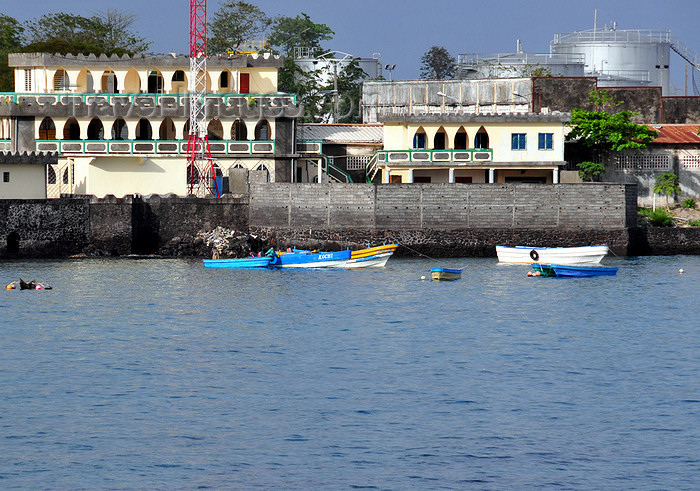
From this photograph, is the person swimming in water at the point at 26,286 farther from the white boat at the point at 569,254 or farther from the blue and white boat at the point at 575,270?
the white boat at the point at 569,254

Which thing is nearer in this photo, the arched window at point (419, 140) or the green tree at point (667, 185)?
the green tree at point (667, 185)

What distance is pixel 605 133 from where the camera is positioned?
68000 mm

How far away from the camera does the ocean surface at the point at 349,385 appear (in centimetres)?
2125

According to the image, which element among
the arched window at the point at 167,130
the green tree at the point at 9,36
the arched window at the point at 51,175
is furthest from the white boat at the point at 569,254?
the green tree at the point at 9,36

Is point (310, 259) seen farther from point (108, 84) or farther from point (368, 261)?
point (108, 84)

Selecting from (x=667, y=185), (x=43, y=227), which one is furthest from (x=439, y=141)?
(x=43, y=227)

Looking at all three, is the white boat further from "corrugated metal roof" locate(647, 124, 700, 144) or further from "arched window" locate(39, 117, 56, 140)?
"arched window" locate(39, 117, 56, 140)

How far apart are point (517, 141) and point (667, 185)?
982 cm

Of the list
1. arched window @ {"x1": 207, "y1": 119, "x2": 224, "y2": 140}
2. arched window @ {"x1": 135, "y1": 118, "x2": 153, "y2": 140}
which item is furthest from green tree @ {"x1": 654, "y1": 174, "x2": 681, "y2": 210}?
arched window @ {"x1": 135, "y1": 118, "x2": 153, "y2": 140}

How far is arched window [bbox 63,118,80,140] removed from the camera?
6944 cm

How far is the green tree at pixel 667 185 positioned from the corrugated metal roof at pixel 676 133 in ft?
7.99

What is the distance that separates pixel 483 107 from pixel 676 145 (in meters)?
16.0

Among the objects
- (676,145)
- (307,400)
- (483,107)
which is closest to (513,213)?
(676,145)

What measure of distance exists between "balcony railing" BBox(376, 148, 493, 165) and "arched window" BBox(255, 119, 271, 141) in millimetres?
8713
